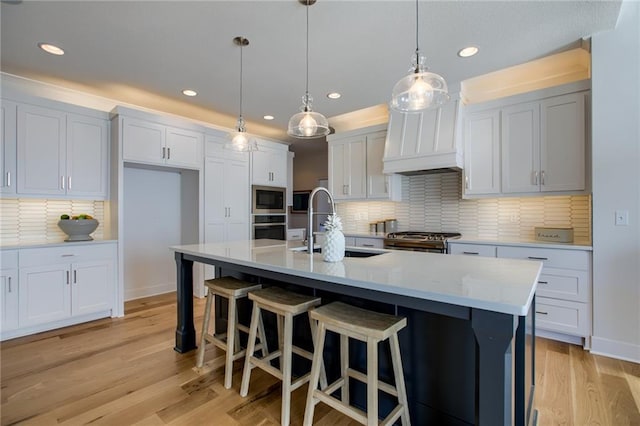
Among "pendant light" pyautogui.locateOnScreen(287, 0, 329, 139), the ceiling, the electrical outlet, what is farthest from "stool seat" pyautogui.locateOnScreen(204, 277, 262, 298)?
the electrical outlet

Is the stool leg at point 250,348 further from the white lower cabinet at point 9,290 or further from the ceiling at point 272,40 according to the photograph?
the white lower cabinet at point 9,290

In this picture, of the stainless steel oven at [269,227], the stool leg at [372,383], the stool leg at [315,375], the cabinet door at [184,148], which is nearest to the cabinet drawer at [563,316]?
the stool leg at [372,383]

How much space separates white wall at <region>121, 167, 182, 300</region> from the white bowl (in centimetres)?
70

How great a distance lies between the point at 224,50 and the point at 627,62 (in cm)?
336

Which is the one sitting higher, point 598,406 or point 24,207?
point 24,207

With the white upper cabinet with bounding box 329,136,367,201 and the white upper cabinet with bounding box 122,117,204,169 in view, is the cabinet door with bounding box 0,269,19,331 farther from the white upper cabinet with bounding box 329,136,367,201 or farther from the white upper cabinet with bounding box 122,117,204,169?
the white upper cabinet with bounding box 329,136,367,201

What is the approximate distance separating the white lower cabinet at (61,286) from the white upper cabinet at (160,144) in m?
1.13

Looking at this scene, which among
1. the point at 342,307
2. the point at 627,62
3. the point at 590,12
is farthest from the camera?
the point at 627,62

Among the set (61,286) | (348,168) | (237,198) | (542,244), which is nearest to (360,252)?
(542,244)

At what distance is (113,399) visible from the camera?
1.96m

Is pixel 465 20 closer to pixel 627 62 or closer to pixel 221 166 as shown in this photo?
pixel 627 62

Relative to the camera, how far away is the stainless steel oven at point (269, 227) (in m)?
5.01

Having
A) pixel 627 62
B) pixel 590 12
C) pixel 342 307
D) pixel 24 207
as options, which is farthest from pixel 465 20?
pixel 24 207

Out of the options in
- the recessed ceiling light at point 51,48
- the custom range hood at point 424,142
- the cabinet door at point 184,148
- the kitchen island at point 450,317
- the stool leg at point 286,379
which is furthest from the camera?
the cabinet door at point 184,148
